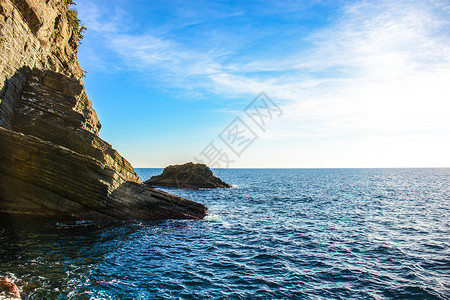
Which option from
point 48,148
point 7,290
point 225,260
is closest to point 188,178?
point 48,148

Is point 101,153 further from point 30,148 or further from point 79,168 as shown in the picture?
point 30,148

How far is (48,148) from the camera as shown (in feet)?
67.8

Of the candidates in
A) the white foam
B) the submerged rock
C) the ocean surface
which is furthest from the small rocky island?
the submerged rock

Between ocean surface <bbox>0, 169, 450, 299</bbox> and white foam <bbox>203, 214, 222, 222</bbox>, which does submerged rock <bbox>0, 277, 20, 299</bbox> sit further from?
white foam <bbox>203, 214, 222, 222</bbox>

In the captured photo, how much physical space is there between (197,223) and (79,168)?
1254 cm

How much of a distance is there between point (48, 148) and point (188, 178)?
52.8 meters

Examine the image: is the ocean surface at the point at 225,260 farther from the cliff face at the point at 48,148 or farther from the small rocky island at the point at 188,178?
the small rocky island at the point at 188,178

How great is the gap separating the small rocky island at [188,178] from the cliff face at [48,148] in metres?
42.5

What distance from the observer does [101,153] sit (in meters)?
25.3

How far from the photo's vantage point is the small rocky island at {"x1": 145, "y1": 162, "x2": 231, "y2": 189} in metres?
71.9

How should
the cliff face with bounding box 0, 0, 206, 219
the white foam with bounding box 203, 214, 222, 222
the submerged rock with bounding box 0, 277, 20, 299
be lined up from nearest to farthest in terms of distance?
the submerged rock with bounding box 0, 277, 20, 299, the cliff face with bounding box 0, 0, 206, 219, the white foam with bounding box 203, 214, 222, 222

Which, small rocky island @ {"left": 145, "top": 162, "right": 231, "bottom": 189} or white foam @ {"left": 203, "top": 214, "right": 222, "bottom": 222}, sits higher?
small rocky island @ {"left": 145, "top": 162, "right": 231, "bottom": 189}

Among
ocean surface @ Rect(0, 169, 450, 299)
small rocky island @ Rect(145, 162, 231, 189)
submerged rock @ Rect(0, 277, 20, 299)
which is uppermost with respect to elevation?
small rocky island @ Rect(145, 162, 231, 189)

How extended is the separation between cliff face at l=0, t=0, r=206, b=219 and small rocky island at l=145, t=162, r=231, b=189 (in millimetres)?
42483
